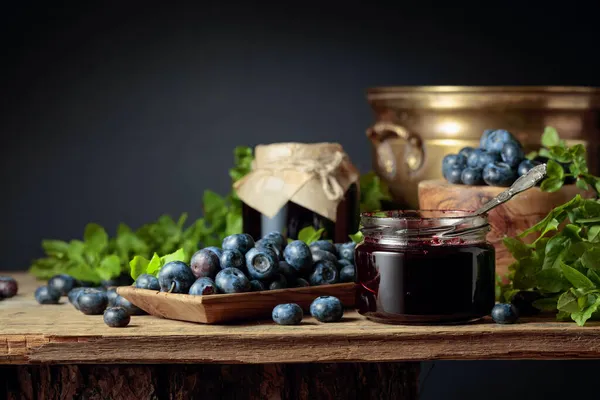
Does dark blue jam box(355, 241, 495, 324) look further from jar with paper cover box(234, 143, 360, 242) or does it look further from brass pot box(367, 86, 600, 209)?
brass pot box(367, 86, 600, 209)

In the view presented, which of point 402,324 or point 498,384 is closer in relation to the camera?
point 402,324

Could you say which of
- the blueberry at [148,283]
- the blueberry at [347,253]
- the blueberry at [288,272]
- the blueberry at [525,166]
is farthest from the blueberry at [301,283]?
the blueberry at [525,166]

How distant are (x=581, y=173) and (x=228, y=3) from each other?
1.19 meters

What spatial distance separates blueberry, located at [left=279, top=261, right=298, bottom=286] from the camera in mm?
1480

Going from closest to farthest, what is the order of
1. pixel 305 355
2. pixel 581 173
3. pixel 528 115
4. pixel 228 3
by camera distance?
1. pixel 305 355
2. pixel 581 173
3. pixel 528 115
4. pixel 228 3

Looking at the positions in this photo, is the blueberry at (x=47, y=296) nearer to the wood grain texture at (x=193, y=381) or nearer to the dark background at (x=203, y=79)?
the wood grain texture at (x=193, y=381)

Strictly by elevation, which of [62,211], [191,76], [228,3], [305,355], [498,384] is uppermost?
[228,3]

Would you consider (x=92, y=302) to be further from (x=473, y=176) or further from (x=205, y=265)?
(x=473, y=176)

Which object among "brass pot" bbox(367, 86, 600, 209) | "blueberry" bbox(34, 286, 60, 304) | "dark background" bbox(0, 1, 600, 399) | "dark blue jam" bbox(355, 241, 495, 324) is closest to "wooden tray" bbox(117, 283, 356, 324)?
"dark blue jam" bbox(355, 241, 495, 324)

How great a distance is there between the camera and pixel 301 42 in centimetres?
244

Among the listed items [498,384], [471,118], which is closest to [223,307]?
[471,118]

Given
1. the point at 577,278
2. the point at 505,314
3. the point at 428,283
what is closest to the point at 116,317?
the point at 428,283

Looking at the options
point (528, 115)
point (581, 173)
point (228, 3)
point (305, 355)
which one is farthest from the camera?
point (228, 3)

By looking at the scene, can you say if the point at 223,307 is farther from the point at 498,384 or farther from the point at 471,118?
the point at 498,384
